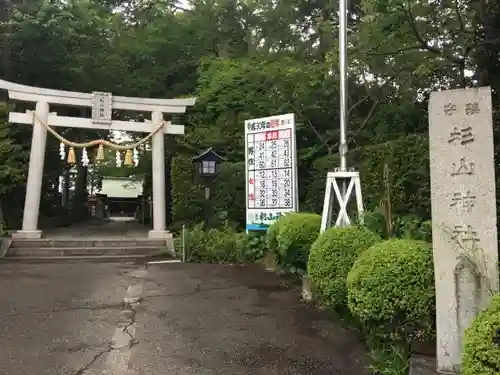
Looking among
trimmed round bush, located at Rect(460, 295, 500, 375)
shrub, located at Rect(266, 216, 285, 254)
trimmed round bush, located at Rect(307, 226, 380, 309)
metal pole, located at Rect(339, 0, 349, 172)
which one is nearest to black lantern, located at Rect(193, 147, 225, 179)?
shrub, located at Rect(266, 216, 285, 254)

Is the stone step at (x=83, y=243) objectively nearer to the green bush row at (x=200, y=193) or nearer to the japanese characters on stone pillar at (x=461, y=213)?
the green bush row at (x=200, y=193)

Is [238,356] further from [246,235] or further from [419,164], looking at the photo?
[246,235]

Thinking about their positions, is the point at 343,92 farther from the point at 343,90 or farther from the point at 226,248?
the point at 226,248

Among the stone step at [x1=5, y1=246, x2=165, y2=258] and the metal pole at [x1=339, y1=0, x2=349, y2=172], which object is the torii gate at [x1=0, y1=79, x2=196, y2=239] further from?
the metal pole at [x1=339, y1=0, x2=349, y2=172]

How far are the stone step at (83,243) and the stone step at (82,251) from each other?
0.23m

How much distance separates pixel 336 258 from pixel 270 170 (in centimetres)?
537

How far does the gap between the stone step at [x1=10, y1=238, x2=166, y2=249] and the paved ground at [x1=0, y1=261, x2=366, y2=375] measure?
493 centimetres

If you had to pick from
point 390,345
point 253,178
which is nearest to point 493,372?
point 390,345

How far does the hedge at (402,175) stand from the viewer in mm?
9695

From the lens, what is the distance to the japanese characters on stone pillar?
369cm

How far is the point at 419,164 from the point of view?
9914 millimetres

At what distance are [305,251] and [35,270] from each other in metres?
5.91

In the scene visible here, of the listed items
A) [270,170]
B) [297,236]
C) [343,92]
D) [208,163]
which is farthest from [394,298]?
[208,163]

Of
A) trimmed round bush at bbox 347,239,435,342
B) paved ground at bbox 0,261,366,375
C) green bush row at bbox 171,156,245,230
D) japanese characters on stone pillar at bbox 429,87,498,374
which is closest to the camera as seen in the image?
japanese characters on stone pillar at bbox 429,87,498,374
